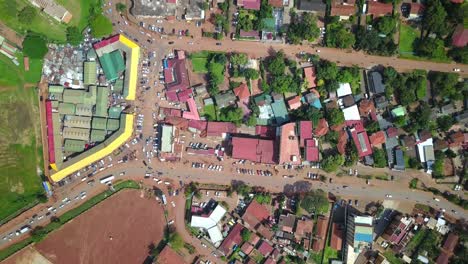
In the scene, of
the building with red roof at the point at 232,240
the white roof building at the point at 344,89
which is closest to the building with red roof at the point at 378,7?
the white roof building at the point at 344,89

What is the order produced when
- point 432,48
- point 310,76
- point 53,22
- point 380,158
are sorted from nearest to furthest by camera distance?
point 432,48 → point 380,158 → point 310,76 → point 53,22

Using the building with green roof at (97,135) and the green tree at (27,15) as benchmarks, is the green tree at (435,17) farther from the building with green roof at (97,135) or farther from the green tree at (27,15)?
the green tree at (27,15)

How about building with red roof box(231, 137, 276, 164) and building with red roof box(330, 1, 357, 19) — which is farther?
building with red roof box(231, 137, 276, 164)

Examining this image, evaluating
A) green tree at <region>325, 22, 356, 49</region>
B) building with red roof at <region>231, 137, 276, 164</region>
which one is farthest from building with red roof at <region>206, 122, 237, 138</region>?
green tree at <region>325, 22, 356, 49</region>

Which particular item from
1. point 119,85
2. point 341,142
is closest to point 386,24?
point 341,142

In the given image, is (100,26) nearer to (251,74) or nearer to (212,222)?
(251,74)

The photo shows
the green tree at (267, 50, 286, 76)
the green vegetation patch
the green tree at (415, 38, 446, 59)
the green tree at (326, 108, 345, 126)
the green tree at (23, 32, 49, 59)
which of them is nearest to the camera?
the green tree at (415, 38, 446, 59)

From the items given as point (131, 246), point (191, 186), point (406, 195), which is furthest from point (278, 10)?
point (131, 246)

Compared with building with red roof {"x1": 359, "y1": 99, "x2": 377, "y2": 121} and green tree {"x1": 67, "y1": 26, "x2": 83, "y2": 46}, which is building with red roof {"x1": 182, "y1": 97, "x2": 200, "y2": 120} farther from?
building with red roof {"x1": 359, "y1": 99, "x2": 377, "y2": 121}
